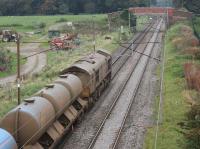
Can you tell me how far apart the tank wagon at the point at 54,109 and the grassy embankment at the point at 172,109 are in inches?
199

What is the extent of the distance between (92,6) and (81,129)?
135242 millimetres

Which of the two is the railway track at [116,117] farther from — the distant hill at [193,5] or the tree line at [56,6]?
the tree line at [56,6]

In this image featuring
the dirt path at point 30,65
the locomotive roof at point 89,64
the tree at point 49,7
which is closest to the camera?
the locomotive roof at point 89,64

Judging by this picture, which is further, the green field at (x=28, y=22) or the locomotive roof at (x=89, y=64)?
the green field at (x=28, y=22)

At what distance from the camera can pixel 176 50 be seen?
66.8 m

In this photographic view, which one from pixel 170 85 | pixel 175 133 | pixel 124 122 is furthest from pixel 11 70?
pixel 175 133

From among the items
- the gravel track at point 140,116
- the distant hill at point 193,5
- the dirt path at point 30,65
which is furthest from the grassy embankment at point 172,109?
the distant hill at point 193,5

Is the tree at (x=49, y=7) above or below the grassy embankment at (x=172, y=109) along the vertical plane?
above

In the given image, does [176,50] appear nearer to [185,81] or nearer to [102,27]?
[185,81]

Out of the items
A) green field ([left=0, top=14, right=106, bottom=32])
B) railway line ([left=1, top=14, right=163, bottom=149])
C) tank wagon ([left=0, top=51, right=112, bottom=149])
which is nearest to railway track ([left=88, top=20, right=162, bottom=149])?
railway line ([left=1, top=14, right=163, bottom=149])

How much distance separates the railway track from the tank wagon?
5.81ft

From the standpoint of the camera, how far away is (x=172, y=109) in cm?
3422

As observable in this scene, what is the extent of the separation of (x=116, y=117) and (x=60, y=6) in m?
133

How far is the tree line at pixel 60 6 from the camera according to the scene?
160 meters
